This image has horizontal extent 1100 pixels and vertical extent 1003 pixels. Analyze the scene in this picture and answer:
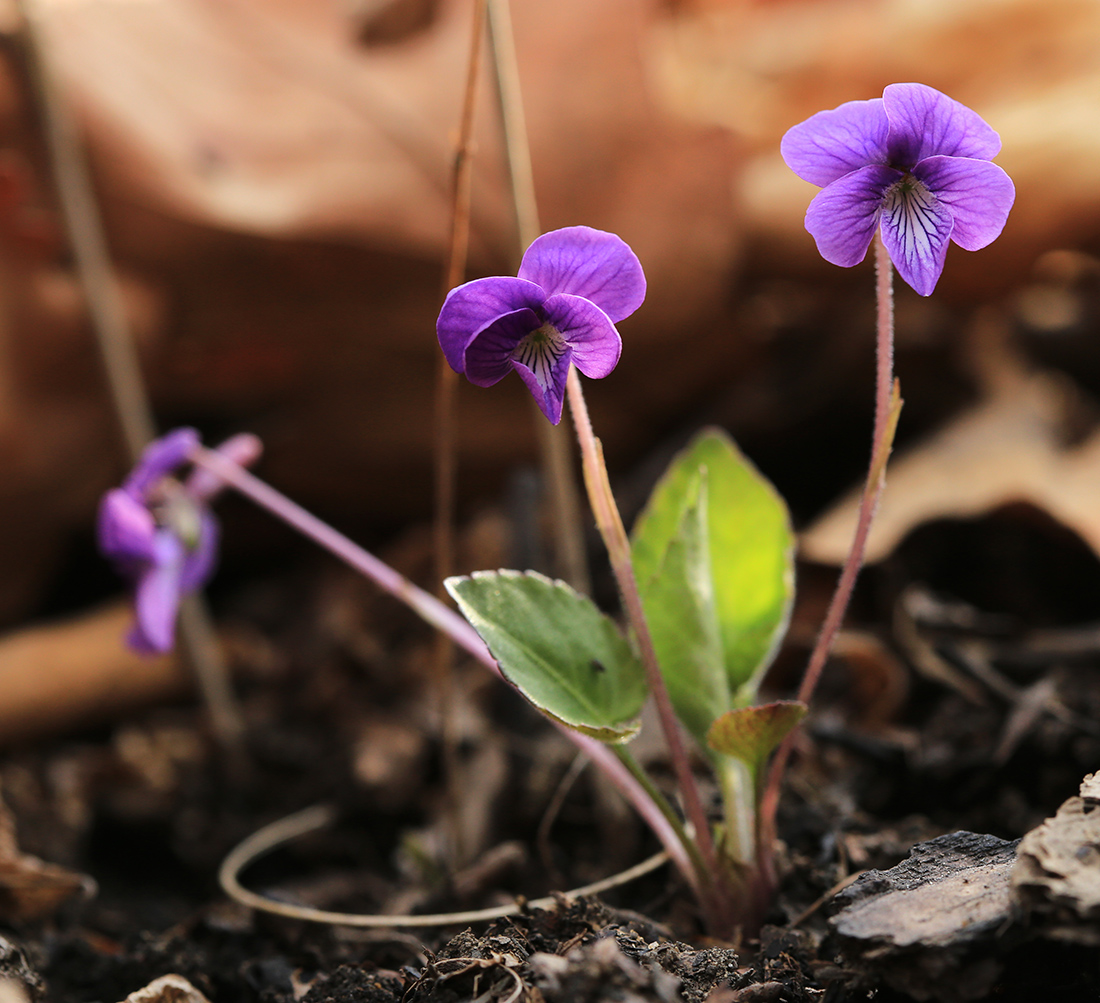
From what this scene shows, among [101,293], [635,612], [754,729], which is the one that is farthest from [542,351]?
[101,293]

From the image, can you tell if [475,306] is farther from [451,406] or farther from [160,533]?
[160,533]

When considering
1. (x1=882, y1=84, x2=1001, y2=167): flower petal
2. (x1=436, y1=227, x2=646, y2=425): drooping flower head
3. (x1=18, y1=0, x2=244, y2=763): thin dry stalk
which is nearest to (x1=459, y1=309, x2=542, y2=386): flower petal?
(x1=436, y1=227, x2=646, y2=425): drooping flower head

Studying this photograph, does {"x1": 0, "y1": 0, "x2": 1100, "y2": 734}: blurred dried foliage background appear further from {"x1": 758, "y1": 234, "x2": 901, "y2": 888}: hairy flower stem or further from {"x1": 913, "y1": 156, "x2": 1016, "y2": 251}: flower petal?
{"x1": 913, "y1": 156, "x2": 1016, "y2": 251}: flower petal

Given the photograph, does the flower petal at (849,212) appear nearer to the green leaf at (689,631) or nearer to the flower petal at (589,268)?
the flower petal at (589,268)

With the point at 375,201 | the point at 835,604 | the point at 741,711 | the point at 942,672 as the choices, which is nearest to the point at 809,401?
the point at 942,672

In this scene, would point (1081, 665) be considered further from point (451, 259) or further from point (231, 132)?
point (231, 132)

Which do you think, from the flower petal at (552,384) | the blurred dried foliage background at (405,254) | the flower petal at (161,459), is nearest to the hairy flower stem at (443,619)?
the flower petal at (161,459)
